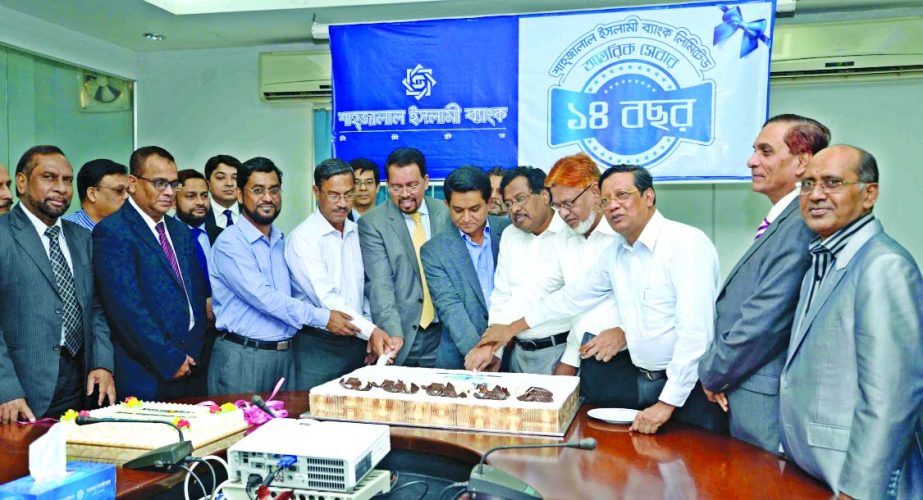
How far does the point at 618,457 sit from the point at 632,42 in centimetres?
317

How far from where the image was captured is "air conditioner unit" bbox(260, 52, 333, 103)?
5621 mm

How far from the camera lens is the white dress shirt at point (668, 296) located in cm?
232

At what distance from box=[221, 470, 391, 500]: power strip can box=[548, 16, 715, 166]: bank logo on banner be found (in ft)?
10.5

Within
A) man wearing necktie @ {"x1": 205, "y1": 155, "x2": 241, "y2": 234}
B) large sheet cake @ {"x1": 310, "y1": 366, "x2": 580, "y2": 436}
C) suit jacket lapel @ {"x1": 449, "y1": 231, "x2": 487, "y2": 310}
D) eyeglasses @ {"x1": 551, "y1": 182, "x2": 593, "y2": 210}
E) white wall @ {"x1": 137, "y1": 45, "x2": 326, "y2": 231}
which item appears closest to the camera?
large sheet cake @ {"x1": 310, "y1": 366, "x2": 580, "y2": 436}

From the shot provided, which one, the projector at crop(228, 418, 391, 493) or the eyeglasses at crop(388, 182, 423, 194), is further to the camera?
the eyeglasses at crop(388, 182, 423, 194)

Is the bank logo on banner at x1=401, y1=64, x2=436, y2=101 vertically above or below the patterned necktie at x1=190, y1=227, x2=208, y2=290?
above

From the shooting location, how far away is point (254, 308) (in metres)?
3.11

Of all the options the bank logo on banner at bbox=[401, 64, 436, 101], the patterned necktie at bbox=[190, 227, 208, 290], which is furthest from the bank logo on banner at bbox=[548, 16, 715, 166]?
the patterned necktie at bbox=[190, 227, 208, 290]

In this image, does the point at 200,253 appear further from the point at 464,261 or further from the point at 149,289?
the point at 464,261

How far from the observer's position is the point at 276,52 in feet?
18.8

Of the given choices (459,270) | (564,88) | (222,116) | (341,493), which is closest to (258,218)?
(459,270)

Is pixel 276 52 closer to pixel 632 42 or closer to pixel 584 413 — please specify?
pixel 632 42

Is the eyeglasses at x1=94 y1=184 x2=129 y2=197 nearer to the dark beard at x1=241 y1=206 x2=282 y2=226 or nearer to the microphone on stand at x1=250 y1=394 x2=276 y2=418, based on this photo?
the dark beard at x1=241 y1=206 x2=282 y2=226

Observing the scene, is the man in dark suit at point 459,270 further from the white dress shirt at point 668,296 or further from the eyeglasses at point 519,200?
the white dress shirt at point 668,296
